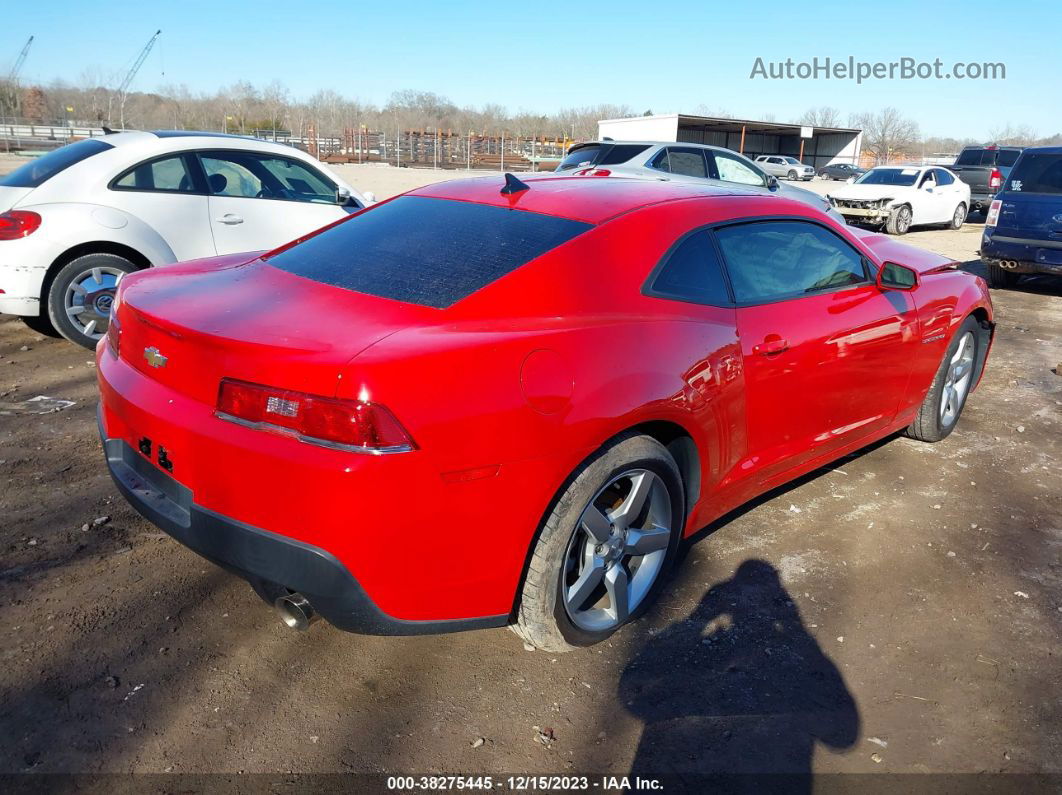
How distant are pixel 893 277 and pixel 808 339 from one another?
32.8 inches

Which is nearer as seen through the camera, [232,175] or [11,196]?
[11,196]

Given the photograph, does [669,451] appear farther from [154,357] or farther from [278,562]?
[154,357]

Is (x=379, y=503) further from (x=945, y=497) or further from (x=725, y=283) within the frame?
(x=945, y=497)

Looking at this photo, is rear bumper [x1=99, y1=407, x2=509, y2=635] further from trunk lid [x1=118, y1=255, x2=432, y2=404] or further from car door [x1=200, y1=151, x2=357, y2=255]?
car door [x1=200, y1=151, x2=357, y2=255]

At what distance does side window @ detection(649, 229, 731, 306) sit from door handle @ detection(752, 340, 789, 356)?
0.70 feet

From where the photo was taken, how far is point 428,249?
2943 mm

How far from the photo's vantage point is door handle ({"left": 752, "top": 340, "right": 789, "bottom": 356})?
10.2 ft

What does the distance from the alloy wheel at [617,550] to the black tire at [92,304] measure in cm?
476

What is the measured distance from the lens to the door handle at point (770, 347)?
312 cm

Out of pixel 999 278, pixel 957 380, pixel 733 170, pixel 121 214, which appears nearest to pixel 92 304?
pixel 121 214

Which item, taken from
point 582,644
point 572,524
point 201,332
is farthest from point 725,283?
point 201,332

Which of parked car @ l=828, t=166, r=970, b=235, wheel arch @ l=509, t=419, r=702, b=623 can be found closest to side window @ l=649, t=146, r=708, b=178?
parked car @ l=828, t=166, r=970, b=235

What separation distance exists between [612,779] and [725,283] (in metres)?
1.81

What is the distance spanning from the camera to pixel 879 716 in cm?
256
